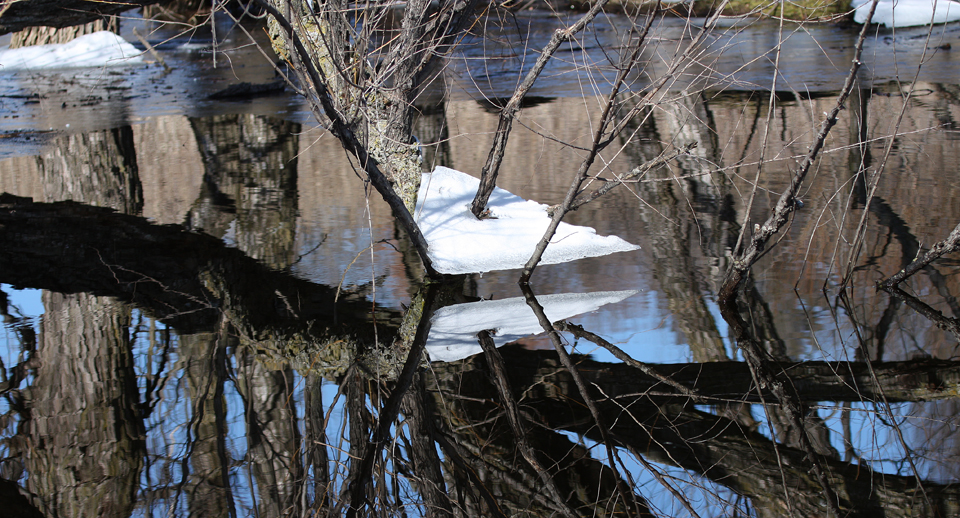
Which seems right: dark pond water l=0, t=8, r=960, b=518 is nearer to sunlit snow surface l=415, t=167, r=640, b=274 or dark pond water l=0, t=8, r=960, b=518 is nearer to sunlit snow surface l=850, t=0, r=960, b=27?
sunlit snow surface l=415, t=167, r=640, b=274

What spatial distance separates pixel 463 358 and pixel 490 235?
53.9 inches

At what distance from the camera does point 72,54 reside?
38.7 feet

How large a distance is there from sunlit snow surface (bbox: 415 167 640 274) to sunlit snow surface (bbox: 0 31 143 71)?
329 inches

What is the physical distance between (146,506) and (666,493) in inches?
61.6

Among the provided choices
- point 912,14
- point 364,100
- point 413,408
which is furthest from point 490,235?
point 912,14

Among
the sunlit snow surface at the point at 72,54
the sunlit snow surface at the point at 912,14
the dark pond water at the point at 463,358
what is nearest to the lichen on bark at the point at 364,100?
the dark pond water at the point at 463,358

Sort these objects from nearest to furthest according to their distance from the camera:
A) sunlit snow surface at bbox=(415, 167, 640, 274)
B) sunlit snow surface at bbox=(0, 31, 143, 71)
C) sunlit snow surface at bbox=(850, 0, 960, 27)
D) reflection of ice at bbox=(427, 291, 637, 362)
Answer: reflection of ice at bbox=(427, 291, 637, 362)
sunlit snow surface at bbox=(415, 167, 640, 274)
sunlit snow surface at bbox=(850, 0, 960, 27)
sunlit snow surface at bbox=(0, 31, 143, 71)

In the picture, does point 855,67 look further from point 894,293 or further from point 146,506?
point 146,506

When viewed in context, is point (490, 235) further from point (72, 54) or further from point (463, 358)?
point (72, 54)

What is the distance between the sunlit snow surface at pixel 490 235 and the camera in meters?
4.32

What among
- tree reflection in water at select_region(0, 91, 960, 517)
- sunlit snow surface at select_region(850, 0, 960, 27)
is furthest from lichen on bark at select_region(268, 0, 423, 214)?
sunlit snow surface at select_region(850, 0, 960, 27)

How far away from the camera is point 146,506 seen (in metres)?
2.34

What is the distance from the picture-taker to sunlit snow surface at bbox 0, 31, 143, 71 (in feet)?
37.5

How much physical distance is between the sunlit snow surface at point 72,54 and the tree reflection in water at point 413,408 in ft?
26.8
